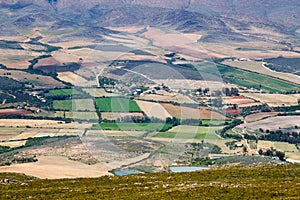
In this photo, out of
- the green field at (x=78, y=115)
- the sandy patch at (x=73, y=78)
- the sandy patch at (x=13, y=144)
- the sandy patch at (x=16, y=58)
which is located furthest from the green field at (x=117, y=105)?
the sandy patch at (x=16, y=58)

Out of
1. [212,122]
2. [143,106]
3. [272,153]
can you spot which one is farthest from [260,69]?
[272,153]

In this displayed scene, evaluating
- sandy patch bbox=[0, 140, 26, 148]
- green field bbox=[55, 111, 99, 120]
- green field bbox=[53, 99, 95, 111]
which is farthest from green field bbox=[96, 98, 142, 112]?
sandy patch bbox=[0, 140, 26, 148]

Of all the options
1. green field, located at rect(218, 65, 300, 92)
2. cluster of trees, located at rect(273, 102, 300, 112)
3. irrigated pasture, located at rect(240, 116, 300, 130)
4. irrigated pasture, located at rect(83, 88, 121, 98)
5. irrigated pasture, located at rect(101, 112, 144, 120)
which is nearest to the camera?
irrigated pasture, located at rect(240, 116, 300, 130)

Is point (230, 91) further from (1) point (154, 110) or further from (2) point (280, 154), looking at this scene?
(2) point (280, 154)

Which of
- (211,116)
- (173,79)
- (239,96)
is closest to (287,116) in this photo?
(211,116)

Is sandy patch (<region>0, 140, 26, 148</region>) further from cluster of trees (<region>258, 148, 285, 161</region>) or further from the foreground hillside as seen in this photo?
the foreground hillside

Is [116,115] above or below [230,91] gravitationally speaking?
below

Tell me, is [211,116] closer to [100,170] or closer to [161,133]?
[161,133]
